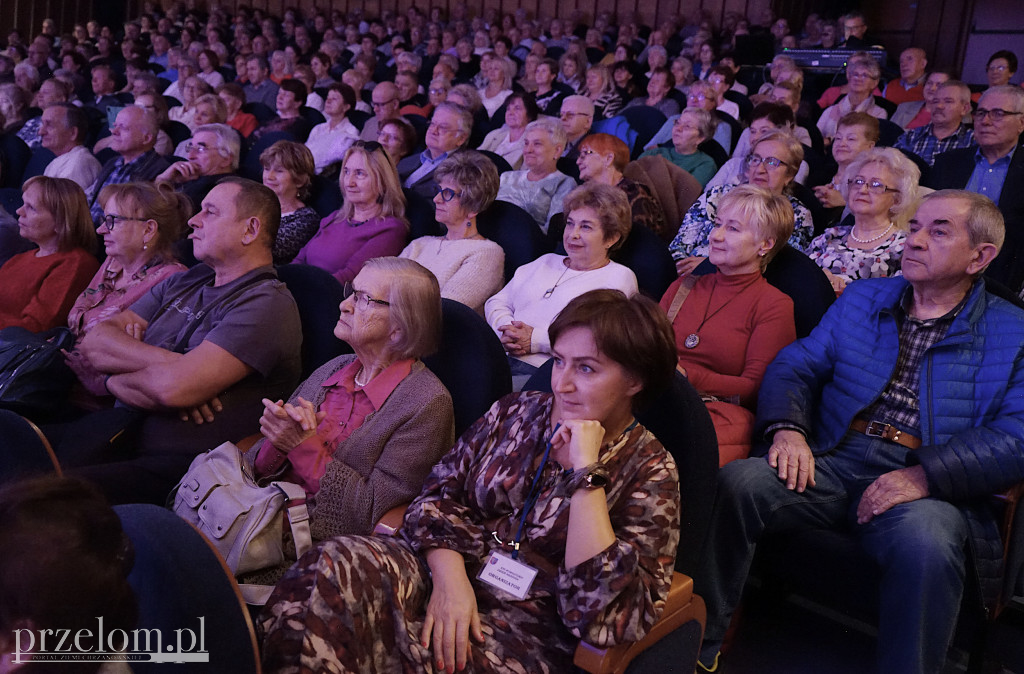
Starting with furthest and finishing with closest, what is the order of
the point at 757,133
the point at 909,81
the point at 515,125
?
the point at 909,81, the point at 515,125, the point at 757,133

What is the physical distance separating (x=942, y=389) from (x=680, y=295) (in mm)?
744

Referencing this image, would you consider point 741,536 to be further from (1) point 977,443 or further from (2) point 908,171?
(2) point 908,171

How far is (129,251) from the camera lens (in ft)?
8.34

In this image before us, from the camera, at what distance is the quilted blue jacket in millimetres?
1703

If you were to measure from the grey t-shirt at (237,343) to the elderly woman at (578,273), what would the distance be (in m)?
0.75

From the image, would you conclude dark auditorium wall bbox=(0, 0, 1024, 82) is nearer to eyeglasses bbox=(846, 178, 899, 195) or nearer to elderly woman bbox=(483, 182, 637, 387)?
eyeglasses bbox=(846, 178, 899, 195)

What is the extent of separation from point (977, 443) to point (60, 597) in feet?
5.34

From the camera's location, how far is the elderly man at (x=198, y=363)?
6.28 feet

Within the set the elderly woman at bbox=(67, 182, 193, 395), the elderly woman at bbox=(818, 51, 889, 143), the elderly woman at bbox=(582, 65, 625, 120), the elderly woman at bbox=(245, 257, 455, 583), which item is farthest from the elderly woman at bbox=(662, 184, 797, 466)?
the elderly woman at bbox=(582, 65, 625, 120)

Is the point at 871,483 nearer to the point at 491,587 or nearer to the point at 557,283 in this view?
the point at 491,587

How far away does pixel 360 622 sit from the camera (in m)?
1.30

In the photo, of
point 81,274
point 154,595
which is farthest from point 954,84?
point 154,595

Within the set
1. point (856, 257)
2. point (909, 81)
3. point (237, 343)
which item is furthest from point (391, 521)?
point (909, 81)

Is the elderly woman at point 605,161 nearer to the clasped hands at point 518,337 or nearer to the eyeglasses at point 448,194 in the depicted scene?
the eyeglasses at point 448,194
